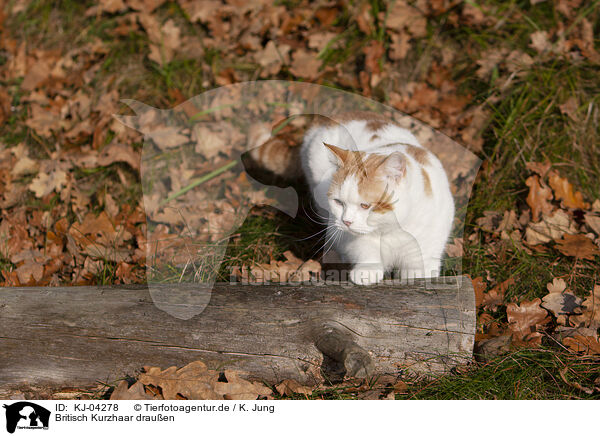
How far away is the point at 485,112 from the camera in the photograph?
3574mm

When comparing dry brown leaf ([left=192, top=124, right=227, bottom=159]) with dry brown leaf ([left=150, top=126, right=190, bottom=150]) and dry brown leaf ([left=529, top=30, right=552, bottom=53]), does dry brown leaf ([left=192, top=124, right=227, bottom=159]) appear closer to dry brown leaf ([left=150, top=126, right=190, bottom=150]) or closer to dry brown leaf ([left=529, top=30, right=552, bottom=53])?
dry brown leaf ([left=150, top=126, right=190, bottom=150])

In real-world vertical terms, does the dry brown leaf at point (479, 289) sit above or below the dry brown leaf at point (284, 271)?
below

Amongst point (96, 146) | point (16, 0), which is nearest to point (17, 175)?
point (96, 146)

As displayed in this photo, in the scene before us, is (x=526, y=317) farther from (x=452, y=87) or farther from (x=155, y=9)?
(x=155, y=9)

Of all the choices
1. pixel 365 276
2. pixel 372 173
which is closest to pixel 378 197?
pixel 372 173

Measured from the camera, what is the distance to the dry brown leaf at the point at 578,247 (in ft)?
9.02

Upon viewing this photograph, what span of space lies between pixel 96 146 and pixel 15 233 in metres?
0.97

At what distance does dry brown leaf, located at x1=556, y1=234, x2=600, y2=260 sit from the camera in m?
2.75

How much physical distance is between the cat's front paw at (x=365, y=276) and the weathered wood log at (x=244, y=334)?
0.52 ft

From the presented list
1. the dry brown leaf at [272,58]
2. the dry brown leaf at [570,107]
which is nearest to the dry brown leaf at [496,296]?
the dry brown leaf at [570,107]
